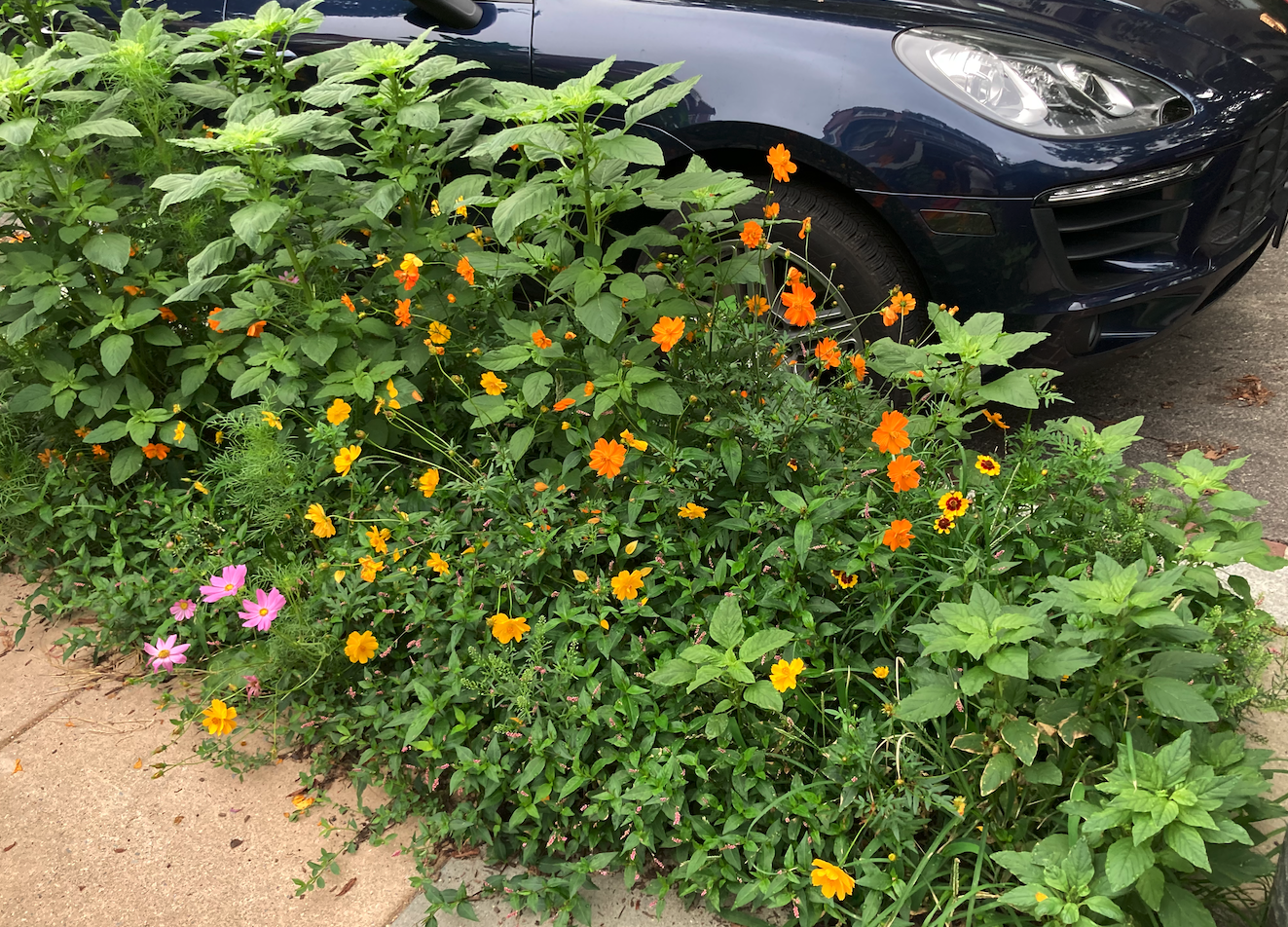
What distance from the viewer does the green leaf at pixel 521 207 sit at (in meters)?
2.19

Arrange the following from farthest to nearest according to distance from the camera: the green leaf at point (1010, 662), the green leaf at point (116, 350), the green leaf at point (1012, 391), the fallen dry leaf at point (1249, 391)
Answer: the fallen dry leaf at point (1249, 391)
the green leaf at point (116, 350)
the green leaf at point (1012, 391)
the green leaf at point (1010, 662)

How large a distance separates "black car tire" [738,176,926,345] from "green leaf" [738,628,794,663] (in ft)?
4.15

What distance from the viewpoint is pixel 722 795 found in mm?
2098

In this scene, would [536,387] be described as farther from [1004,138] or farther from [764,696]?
[1004,138]

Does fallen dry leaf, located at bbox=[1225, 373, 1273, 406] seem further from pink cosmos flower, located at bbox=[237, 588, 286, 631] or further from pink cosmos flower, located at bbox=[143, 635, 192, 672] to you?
pink cosmos flower, located at bbox=[143, 635, 192, 672]

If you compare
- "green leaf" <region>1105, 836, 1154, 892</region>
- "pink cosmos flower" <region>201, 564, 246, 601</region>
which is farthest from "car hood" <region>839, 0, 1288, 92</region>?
"pink cosmos flower" <region>201, 564, 246, 601</region>

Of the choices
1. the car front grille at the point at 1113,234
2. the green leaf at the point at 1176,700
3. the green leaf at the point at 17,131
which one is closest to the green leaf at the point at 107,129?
the green leaf at the point at 17,131

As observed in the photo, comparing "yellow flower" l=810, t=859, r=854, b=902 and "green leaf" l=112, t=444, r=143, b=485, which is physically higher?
"yellow flower" l=810, t=859, r=854, b=902

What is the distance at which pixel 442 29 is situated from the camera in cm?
342

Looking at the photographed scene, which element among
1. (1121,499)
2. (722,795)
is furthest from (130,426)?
(1121,499)

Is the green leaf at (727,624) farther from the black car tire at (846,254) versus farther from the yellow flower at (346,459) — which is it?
the black car tire at (846,254)

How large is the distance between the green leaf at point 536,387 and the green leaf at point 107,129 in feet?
4.07

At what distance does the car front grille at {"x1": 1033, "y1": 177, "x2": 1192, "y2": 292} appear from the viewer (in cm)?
285

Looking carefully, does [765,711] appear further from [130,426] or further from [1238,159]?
[1238,159]
